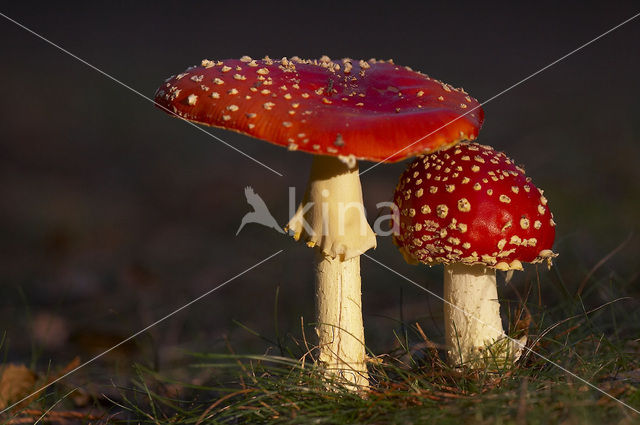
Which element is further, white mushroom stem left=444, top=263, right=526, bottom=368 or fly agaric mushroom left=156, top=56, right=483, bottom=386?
white mushroom stem left=444, top=263, right=526, bottom=368

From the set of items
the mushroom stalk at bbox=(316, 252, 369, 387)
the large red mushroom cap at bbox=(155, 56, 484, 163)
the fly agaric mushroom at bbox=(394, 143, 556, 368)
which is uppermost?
the large red mushroom cap at bbox=(155, 56, 484, 163)

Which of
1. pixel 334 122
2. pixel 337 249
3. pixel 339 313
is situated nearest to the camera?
pixel 334 122

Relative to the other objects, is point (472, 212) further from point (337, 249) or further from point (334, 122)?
point (334, 122)

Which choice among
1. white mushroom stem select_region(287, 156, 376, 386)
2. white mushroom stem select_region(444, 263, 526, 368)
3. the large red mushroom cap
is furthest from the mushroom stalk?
the large red mushroom cap

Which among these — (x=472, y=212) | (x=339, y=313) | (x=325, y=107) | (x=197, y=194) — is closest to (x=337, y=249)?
(x=339, y=313)

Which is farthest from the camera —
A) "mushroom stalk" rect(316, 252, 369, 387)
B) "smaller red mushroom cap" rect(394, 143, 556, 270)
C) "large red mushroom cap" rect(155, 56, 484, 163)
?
"mushroom stalk" rect(316, 252, 369, 387)

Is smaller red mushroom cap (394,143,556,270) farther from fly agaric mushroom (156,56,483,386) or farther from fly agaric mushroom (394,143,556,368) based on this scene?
fly agaric mushroom (156,56,483,386)
